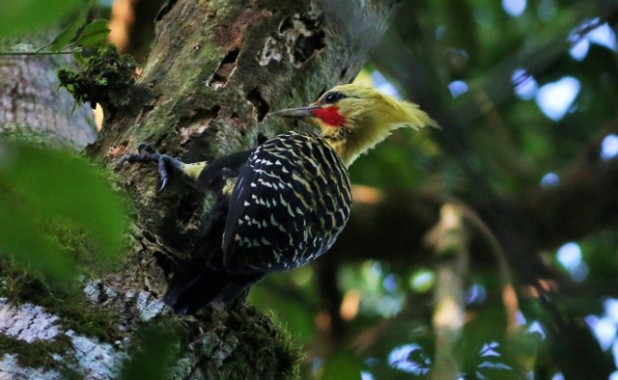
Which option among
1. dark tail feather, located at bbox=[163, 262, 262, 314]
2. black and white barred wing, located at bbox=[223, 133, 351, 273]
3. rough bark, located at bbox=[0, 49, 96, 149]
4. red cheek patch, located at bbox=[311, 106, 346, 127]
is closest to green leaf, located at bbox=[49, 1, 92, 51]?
dark tail feather, located at bbox=[163, 262, 262, 314]

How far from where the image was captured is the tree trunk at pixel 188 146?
6.90 ft

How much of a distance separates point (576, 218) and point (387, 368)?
3.92 metres

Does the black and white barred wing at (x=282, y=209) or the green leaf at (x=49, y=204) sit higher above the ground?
the black and white barred wing at (x=282, y=209)

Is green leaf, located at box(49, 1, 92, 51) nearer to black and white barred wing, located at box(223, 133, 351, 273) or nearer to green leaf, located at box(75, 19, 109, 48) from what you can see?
green leaf, located at box(75, 19, 109, 48)

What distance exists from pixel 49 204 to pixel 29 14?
0.66 feet

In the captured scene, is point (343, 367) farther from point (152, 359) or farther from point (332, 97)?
point (332, 97)

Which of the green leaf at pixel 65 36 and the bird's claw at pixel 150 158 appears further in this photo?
the bird's claw at pixel 150 158

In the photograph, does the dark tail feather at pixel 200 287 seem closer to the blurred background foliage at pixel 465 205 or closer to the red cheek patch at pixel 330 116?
the blurred background foliage at pixel 465 205

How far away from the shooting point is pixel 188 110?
3.16 meters

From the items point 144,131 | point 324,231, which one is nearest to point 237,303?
point 324,231

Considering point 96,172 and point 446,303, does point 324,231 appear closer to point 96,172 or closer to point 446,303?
point 446,303

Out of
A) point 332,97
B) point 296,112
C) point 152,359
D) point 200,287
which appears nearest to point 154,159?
point 200,287

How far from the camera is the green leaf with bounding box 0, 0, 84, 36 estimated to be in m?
0.91

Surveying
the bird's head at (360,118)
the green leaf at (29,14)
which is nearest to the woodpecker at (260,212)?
the bird's head at (360,118)
